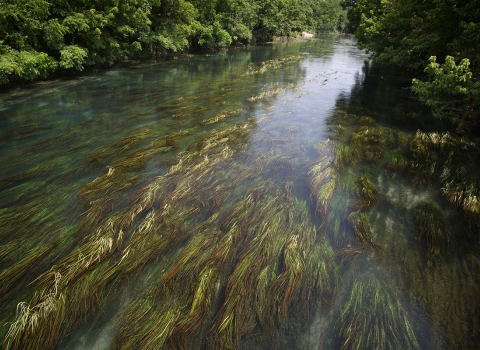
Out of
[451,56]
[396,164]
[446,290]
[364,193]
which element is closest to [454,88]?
[451,56]

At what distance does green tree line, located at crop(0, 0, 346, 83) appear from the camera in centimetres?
1283

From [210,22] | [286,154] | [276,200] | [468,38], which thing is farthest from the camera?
[210,22]

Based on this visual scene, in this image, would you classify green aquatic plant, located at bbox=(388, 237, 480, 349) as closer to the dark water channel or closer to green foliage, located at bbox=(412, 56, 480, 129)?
the dark water channel

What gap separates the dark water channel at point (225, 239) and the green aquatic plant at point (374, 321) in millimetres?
19

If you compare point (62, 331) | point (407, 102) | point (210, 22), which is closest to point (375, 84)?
point (407, 102)

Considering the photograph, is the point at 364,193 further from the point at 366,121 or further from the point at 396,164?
the point at 366,121

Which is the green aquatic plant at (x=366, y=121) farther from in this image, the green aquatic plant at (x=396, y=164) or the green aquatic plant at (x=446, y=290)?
the green aquatic plant at (x=446, y=290)

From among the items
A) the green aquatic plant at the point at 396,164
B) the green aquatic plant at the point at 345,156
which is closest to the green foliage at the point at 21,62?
the green aquatic plant at the point at 345,156

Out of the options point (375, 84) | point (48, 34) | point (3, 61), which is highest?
point (48, 34)

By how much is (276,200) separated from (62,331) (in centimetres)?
448

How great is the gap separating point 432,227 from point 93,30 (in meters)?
21.5

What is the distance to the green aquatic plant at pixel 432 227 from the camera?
193 inches

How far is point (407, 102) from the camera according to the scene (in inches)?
570

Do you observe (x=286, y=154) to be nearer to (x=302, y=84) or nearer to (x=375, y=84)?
(x=302, y=84)
